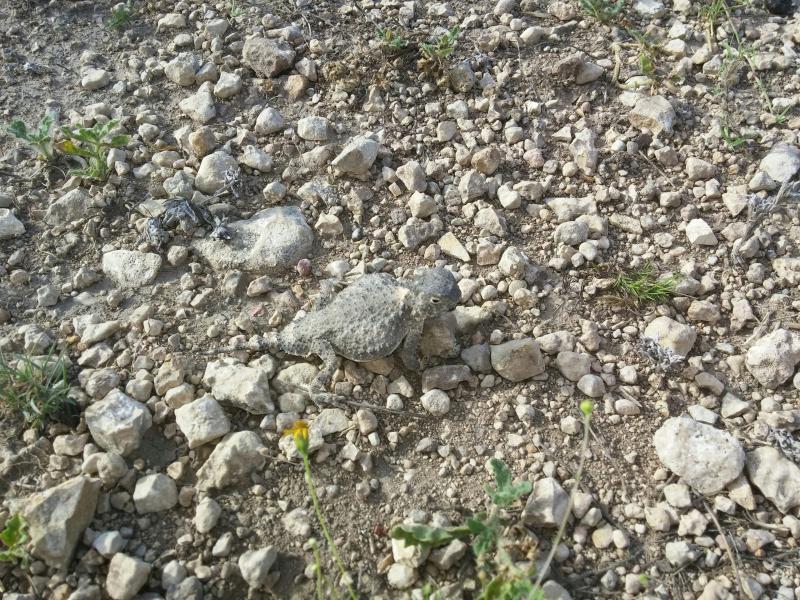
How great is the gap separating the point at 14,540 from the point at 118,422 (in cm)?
69

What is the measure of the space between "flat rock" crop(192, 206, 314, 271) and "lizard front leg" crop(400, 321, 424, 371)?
3.19ft

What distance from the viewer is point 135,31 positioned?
5445mm

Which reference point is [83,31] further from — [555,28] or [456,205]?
[555,28]

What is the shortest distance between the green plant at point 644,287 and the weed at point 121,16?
14.7 feet

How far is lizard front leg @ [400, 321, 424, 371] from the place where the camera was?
12.3 ft

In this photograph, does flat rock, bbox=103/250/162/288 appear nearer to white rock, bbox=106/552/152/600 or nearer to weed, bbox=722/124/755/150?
white rock, bbox=106/552/152/600

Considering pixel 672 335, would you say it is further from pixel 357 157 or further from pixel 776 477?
pixel 357 157

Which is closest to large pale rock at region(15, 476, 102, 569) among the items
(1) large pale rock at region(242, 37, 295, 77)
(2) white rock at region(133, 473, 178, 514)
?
(2) white rock at region(133, 473, 178, 514)

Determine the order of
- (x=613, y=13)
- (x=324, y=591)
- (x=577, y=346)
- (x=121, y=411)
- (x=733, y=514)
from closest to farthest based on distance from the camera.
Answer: (x=324, y=591) → (x=733, y=514) → (x=121, y=411) → (x=577, y=346) → (x=613, y=13)

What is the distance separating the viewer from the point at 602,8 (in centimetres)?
520

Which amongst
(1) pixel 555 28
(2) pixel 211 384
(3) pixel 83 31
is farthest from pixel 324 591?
(3) pixel 83 31

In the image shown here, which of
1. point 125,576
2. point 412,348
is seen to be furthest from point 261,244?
point 125,576

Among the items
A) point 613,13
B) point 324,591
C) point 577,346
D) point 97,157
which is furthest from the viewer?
point 613,13

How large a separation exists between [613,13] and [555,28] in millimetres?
465
